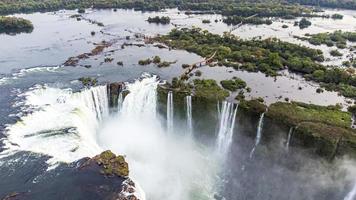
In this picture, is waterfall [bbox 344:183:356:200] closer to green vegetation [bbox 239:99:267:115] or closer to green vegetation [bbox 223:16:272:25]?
green vegetation [bbox 239:99:267:115]

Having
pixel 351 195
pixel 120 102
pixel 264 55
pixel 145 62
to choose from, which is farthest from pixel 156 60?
pixel 351 195

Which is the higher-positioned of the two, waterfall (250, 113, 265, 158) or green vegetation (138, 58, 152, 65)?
green vegetation (138, 58, 152, 65)

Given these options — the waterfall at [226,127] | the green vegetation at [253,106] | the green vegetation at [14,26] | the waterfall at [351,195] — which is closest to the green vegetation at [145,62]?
the waterfall at [226,127]

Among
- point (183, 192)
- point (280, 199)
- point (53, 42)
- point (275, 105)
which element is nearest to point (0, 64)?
point (53, 42)

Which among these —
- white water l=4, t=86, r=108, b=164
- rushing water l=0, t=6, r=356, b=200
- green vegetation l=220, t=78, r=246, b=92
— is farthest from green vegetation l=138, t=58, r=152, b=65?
green vegetation l=220, t=78, r=246, b=92

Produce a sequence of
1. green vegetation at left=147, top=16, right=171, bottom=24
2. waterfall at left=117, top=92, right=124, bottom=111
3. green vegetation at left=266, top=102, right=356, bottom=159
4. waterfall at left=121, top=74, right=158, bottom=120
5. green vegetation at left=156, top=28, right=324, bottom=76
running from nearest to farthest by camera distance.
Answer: green vegetation at left=266, top=102, right=356, bottom=159 < waterfall at left=121, top=74, right=158, bottom=120 < waterfall at left=117, top=92, right=124, bottom=111 < green vegetation at left=156, top=28, right=324, bottom=76 < green vegetation at left=147, top=16, right=171, bottom=24

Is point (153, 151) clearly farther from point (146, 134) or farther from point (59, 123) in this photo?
point (59, 123)
